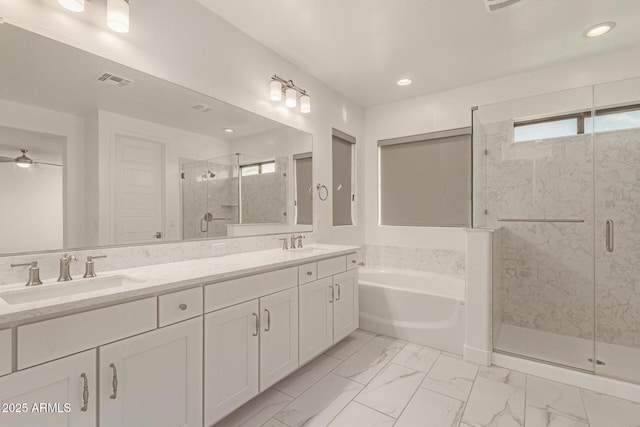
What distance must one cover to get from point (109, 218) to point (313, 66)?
2.17m

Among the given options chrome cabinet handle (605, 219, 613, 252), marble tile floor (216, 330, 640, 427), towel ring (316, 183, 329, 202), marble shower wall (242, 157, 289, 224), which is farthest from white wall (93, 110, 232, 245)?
chrome cabinet handle (605, 219, 613, 252)

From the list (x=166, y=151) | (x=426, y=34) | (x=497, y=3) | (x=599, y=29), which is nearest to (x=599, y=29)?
(x=599, y=29)

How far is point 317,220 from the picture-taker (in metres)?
3.00

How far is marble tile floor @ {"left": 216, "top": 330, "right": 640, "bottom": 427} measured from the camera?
1.64 meters

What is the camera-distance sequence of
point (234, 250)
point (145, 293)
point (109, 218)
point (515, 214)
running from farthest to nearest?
point (515, 214) < point (234, 250) < point (109, 218) < point (145, 293)

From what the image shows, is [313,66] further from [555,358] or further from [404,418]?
[555,358]

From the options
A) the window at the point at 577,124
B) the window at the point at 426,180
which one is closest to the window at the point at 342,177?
the window at the point at 426,180

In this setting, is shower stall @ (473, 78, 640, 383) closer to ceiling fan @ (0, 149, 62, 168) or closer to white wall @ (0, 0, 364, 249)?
white wall @ (0, 0, 364, 249)

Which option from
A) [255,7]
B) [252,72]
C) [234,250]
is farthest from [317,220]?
[255,7]

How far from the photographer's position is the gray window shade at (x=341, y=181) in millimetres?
3373

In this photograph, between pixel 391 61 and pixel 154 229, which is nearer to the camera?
pixel 154 229

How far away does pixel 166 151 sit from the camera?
70.4 inches

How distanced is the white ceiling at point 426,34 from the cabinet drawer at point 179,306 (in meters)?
1.88

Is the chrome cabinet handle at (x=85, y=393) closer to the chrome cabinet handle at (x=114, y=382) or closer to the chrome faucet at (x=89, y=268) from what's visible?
the chrome cabinet handle at (x=114, y=382)
